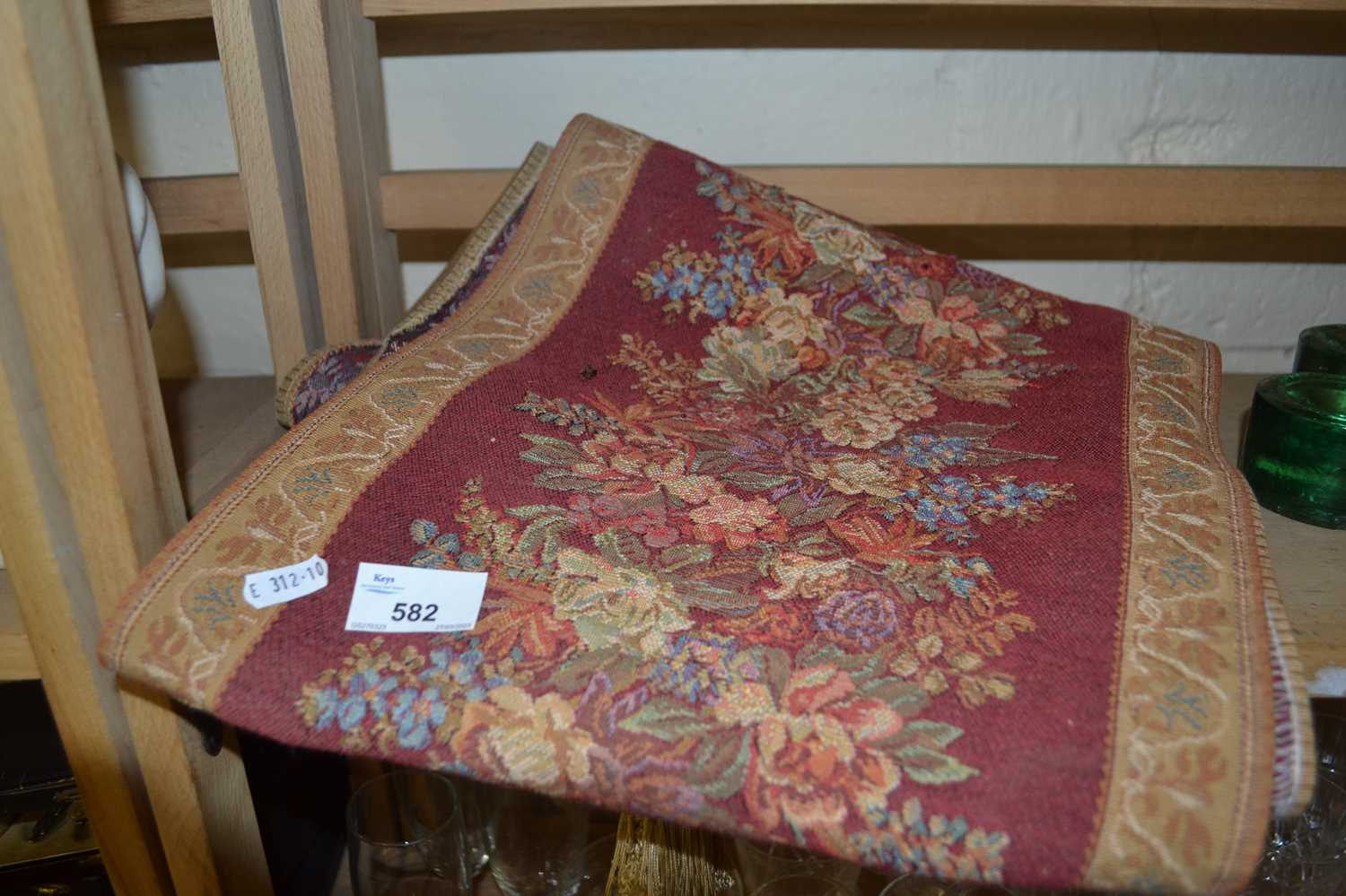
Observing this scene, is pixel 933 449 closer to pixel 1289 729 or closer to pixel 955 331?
pixel 955 331

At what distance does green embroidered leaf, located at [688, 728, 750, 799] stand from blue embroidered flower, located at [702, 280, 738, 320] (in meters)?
0.40

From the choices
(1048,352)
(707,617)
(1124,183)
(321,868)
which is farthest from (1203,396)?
(321,868)

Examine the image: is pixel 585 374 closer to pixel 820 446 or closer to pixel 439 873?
pixel 820 446

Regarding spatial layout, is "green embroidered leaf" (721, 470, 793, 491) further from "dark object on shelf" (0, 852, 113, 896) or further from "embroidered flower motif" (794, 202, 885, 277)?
"dark object on shelf" (0, 852, 113, 896)

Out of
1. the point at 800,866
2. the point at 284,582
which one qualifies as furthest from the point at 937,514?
the point at 284,582

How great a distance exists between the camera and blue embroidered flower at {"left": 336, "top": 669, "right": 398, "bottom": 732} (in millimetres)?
442

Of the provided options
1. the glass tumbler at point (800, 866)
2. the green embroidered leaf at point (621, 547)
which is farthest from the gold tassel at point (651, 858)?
the green embroidered leaf at point (621, 547)

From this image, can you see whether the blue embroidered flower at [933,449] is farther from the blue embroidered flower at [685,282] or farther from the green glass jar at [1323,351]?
the green glass jar at [1323,351]

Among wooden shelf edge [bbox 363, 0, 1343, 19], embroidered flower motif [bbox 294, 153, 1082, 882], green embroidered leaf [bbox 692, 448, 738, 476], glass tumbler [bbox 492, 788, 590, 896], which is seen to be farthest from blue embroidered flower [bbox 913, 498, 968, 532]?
wooden shelf edge [bbox 363, 0, 1343, 19]

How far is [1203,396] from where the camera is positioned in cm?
69

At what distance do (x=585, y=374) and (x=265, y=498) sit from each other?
25 cm

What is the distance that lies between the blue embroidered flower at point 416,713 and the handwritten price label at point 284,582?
8 cm

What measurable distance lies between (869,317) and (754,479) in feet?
0.72

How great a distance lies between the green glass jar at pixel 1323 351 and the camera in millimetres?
771
